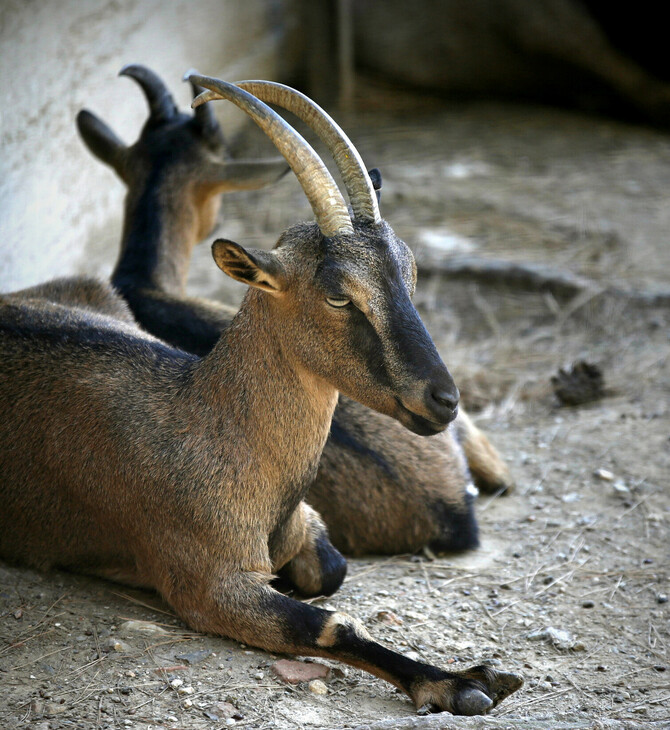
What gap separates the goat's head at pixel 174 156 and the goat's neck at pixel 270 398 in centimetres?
225

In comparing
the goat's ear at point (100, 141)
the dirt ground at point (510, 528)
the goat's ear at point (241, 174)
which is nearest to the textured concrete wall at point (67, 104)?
the goat's ear at point (100, 141)

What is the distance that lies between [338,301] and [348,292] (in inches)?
2.2

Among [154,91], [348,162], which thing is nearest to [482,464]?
[348,162]

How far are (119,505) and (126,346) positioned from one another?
2.20 feet

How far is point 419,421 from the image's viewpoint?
10.9 ft

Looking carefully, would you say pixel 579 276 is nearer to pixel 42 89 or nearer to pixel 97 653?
pixel 42 89

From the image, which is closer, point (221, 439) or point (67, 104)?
point (221, 439)

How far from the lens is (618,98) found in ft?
36.1

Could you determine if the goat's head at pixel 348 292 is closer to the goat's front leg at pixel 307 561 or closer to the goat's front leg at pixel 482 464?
the goat's front leg at pixel 307 561

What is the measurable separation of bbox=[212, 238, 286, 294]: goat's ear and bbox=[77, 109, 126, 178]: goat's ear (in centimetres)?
294

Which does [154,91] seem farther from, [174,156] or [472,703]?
[472,703]

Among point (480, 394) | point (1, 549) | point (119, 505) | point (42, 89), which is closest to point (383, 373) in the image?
point (119, 505)

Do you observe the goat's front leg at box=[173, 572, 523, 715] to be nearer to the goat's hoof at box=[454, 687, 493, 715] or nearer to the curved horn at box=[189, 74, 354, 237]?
the goat's hoof at box=[454, 687, 493, 715]

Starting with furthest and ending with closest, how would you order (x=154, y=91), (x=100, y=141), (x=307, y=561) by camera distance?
(x=100, y=141)
(x=154, y=91)
(x=307, y=561)
